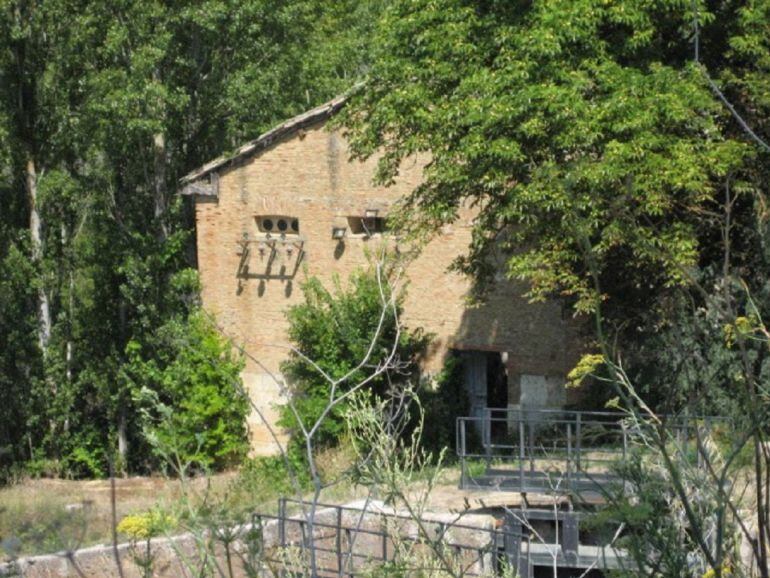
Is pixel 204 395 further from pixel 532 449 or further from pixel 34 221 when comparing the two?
pixel 532 449

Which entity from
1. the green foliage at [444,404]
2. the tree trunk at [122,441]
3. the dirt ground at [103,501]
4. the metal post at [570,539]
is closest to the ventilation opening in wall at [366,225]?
the green foliage at [444,404]

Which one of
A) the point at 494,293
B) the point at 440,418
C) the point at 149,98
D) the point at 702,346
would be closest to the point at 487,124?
the point at 702,346

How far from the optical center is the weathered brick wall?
1950 cm

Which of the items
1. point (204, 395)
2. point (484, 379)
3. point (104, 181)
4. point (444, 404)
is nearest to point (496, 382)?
point (484, 379)

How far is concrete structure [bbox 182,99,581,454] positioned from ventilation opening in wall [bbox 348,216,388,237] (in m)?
0.02

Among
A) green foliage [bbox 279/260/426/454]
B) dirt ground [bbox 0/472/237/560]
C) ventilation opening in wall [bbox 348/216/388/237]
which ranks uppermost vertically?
ventilation opening in wall [bbox 348/216/388/237]

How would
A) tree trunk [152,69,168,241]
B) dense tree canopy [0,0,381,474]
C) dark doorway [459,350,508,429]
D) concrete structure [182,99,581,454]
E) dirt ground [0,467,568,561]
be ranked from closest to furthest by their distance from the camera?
dirt ground [0,467,568,561]
concrete structure [182,99,581,454]
dark doorway [459,350,508,429]
dense tree canopy [0,0,381,474]
tree trunk [152,69,168,241]

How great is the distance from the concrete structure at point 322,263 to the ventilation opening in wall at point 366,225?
16 millimetres

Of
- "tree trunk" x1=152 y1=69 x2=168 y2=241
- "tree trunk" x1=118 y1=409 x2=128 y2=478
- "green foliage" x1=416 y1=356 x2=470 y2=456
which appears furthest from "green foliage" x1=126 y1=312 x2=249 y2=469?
"green foliage" x1=416 y1=356 x2=470 y2=456

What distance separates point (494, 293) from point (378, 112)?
4360 mm

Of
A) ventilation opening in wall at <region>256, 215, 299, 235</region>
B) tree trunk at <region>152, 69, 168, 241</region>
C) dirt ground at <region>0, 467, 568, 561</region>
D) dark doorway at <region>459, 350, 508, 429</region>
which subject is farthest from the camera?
tree trunk at <region>152, 69, 168, 241</region>

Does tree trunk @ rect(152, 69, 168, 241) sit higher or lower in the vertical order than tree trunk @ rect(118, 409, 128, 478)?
higher

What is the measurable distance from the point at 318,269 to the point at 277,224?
41.5 inches

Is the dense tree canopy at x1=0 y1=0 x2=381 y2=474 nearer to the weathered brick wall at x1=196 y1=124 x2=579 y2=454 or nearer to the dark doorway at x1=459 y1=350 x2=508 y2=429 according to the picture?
the weathered brick wall at x1=196 y1=124 x2=579 y2=454
